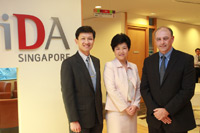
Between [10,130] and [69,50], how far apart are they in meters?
1.60

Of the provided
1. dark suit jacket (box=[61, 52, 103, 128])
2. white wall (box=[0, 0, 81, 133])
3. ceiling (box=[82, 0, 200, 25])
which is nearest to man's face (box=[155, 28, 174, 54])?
dark suit jacket (box=[61, 52, 103, 128])

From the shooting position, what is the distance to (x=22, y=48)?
8.61 feet

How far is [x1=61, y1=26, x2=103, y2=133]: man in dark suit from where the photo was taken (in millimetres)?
1921

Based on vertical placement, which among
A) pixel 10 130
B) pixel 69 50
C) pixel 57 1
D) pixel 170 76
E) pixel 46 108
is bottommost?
pixel 10 130

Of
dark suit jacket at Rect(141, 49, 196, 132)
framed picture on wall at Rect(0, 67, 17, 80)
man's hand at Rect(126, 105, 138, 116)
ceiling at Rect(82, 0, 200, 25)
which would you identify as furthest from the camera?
ceiling at Rect(82, 0, 200, 25)

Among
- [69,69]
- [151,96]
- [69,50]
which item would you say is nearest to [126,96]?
[151,96]

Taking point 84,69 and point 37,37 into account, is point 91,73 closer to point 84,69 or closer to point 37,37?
point 84,69

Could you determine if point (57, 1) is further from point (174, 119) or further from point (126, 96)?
point (174, 119)

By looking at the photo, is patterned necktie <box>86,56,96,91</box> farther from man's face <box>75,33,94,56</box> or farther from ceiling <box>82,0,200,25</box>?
ceiling <box>82,0,200,25</box>

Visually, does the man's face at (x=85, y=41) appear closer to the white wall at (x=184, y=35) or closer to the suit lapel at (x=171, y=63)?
the suit lapel at (x=171, y=63)

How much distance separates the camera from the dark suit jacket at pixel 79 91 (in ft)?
6.31

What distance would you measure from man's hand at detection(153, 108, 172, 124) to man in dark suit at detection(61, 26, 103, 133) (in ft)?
1.92

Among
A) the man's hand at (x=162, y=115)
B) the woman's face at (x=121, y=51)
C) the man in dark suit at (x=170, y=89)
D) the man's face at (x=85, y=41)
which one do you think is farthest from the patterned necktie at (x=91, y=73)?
the man's hand at (x=162, y=115)

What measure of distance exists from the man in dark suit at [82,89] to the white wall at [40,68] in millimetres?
948
